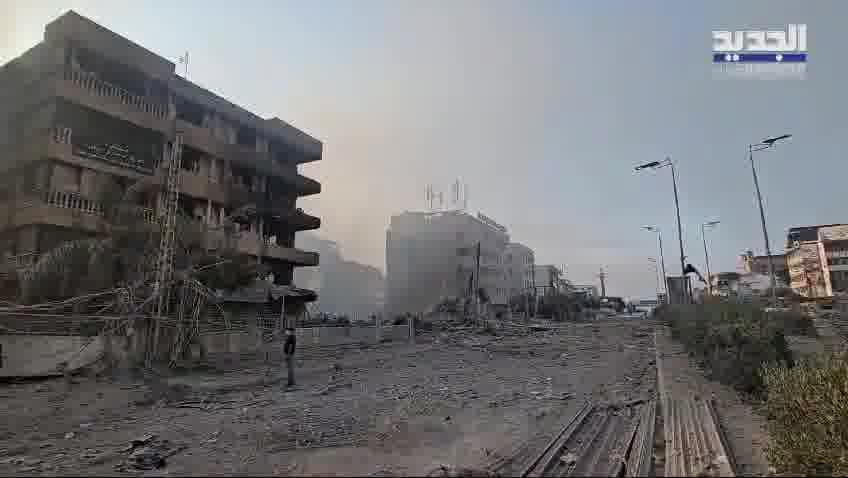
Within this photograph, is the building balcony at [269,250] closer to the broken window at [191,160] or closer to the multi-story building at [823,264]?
the broken window at [191,160]

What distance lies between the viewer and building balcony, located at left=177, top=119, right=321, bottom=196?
988 inches

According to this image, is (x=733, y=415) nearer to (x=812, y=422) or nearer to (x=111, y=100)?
(x=812, y=422)

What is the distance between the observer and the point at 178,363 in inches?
539

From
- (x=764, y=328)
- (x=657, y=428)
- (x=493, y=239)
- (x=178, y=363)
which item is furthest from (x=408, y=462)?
(x=493, y=239)

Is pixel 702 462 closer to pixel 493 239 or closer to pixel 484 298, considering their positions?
pixel 484 298

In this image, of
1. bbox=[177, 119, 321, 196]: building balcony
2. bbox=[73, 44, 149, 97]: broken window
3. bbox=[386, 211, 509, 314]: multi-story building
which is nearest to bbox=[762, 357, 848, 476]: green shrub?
bbox=[177, 119, 321, 196]: building balcony

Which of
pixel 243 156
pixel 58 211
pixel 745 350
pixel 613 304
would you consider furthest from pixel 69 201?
pixel 613 304

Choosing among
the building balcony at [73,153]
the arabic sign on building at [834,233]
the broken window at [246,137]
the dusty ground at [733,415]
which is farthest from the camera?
the arabic sign on building at [834,233]

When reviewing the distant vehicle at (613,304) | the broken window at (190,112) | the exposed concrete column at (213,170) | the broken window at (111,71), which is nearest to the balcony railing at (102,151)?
the broken window at (111,71)

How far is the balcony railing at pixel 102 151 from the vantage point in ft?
63.6

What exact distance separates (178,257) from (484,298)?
45.8 meters

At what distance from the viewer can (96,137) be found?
20.8 m

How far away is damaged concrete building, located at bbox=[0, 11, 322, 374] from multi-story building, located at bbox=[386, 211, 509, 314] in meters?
40.5

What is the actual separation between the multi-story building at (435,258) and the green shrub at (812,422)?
2311 inches
